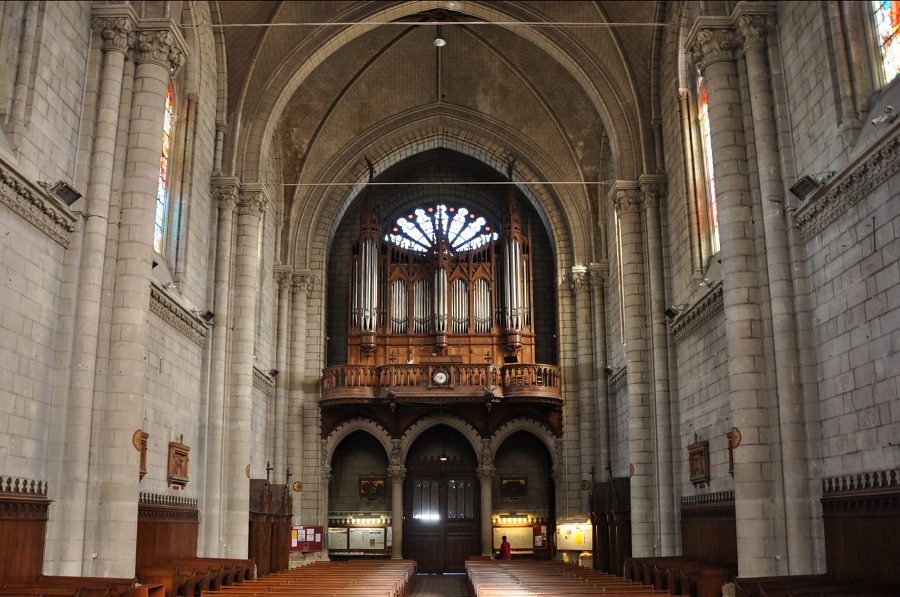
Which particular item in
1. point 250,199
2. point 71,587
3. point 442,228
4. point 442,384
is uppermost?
point 442,228

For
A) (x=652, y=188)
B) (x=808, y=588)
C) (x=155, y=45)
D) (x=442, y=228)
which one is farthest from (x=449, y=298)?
(x=808, y=588)

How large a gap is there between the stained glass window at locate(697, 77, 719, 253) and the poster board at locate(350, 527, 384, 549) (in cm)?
1743

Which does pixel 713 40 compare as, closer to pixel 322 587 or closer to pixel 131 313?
pixel 131 313

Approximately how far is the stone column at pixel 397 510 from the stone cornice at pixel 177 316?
1122 centimetres

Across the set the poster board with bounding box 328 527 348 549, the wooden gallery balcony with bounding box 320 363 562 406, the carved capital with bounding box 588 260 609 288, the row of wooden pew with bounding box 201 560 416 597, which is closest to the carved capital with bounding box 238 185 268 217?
the wooden gallery balcony with bounding box 320 363 562 406

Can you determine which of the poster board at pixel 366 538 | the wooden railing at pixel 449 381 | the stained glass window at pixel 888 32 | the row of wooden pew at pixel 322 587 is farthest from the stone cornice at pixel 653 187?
the poster board at pixel 366 538

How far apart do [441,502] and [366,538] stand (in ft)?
9.48

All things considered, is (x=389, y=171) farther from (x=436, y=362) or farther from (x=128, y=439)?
(x=128, y=439)

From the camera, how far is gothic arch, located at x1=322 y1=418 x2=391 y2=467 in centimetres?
3012

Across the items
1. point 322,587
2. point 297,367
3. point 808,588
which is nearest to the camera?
point 808,588

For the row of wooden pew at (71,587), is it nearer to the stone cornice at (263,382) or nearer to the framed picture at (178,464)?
the framed picture at (178,464)

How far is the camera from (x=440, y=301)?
101 feet

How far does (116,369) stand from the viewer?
14.2 metres

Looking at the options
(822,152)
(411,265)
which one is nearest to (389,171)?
(411,265)
